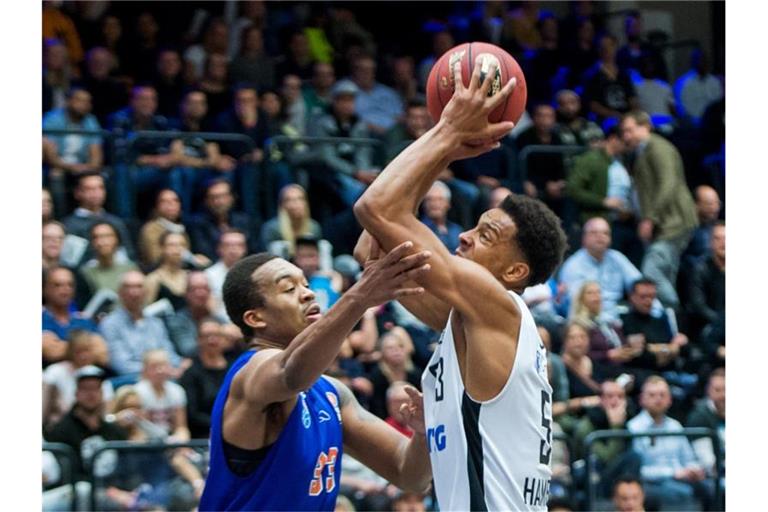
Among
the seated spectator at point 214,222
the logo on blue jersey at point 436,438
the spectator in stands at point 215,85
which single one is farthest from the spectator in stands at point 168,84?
the logo on blue jersey at point 436,438

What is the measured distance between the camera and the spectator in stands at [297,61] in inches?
509

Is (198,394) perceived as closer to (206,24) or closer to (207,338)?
(207,338)

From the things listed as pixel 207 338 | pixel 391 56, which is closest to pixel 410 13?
pixel 391 56

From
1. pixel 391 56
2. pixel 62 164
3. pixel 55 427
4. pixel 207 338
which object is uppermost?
pixel 391 56

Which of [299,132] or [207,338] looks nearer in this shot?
[207,338]

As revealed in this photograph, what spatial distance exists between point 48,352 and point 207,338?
981mm

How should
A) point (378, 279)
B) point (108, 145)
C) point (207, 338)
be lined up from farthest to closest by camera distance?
point (108, 145)
point (207, 338)
point (378, 279)

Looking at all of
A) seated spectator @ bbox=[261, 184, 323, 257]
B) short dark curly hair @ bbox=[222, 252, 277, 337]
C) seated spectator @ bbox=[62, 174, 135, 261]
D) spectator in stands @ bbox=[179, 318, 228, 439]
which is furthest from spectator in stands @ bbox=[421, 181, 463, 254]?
short dark curly hair @ bbox=[222, 252, 277, 337]

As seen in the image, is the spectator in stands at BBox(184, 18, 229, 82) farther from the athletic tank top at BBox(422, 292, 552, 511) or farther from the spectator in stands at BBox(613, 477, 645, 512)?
the athletic tank top at BBox(422, 292, 552, 511)

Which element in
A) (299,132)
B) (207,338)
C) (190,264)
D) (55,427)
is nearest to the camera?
(55,427)

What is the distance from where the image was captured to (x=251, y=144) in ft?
38.2

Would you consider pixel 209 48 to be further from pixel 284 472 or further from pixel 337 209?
pixel 284 472

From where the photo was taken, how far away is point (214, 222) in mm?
11039

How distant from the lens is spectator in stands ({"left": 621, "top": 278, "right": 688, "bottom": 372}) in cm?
1104
